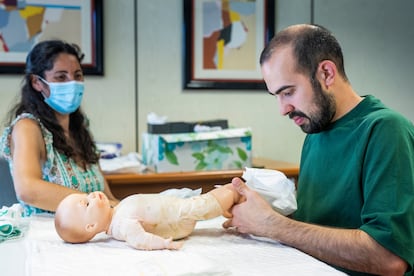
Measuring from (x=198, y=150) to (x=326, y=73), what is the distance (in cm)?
111

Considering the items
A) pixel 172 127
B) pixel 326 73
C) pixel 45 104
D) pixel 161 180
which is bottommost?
pixel 161 180

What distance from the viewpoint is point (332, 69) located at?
1.44 metres

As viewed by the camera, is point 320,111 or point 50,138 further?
point 50,138

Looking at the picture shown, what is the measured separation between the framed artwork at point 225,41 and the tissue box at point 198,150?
0.53 meters

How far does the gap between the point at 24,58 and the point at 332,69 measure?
181 centimetres

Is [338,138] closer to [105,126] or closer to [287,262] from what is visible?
[287,262]

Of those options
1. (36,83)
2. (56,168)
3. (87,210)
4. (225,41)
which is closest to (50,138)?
(56,168)

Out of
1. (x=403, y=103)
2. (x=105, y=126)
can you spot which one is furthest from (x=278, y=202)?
(x=403, y=103)

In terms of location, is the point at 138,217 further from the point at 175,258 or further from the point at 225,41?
the point at 225,41

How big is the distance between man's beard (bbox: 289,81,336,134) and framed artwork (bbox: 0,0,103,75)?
1575 millimetres

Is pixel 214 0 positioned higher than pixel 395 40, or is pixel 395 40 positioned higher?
pixel 214 0

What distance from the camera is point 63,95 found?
2.06 meters

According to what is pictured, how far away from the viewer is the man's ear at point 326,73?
1433mm

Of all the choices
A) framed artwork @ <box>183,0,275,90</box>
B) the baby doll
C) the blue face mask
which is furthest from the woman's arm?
framed artwork @ <box>183,0,275,90</box>
